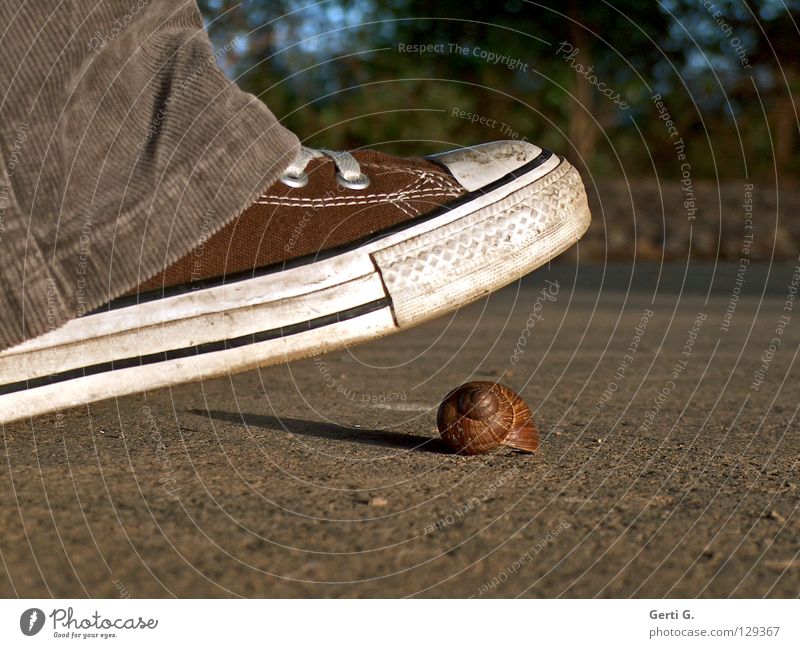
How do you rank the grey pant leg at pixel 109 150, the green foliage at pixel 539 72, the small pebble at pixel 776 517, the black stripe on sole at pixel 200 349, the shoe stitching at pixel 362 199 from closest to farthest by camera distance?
the small pebble at pixel 776 517
the grey pant leg at pixel 109 150
the black stripe on sole at pixel 200 349
the shoe stitching at pixel 362 199
the green foliage at pixel 539 72

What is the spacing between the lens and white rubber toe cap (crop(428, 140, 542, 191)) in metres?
1.86

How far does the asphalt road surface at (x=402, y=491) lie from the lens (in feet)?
3.45

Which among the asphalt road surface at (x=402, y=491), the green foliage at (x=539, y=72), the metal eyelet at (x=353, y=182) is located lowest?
the asphalt road surface at (x=402, y=491)

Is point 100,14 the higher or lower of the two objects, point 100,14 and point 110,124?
the higher

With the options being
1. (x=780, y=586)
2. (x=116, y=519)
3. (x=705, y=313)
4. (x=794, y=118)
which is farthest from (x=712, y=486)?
(x=794, y=118)

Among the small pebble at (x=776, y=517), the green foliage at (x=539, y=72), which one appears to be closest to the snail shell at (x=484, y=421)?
the small pebble at (x=776, y=517)

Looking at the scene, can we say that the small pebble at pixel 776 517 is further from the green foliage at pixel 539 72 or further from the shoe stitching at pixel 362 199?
the green foliage at pixel 539 72

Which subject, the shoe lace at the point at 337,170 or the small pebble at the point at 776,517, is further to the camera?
the shoe lace at the point at 337,170

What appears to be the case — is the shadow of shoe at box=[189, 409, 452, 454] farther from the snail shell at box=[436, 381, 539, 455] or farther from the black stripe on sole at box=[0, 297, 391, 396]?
the black stripe on sole at box=[0, 297, 391, 396]

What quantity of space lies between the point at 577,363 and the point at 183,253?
1312mm

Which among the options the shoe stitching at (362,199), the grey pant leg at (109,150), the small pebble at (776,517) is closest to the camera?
the small pebble at (776,517)

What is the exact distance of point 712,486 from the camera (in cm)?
139

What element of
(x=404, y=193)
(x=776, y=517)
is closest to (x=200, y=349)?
(x=404, y=193)
